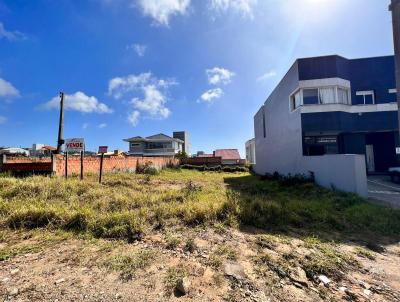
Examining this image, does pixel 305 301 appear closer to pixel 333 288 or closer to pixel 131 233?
pixel 333 288

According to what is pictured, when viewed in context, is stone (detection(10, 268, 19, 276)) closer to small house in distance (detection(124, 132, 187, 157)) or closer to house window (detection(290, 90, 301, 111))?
house window (detection(290, 90, 301, 111))

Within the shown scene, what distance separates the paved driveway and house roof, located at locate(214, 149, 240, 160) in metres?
26.9

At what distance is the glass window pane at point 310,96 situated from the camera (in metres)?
12.2

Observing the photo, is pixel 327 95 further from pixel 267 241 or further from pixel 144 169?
pixel 144 169

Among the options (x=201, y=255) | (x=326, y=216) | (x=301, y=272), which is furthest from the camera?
(x=326, y=216)

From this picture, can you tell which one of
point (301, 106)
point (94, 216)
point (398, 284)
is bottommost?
point (398, 284)

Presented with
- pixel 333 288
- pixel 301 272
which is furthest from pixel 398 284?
pixel 301 272

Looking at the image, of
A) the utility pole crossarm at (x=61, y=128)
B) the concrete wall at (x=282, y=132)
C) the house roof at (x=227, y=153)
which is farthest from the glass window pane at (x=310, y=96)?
the house roof at (x=227, y=153)

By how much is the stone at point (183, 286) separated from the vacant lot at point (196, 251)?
47mm

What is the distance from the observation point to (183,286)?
2.71 meters

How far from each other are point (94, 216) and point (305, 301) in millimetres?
4207

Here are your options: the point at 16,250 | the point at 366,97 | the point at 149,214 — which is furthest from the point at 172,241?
the point at 366,97

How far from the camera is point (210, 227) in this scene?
475 centimetres

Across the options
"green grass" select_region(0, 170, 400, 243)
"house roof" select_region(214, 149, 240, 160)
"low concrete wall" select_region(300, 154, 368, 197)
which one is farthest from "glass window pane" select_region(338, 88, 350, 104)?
"house roof" select_region(214, 149, 240, 160)
